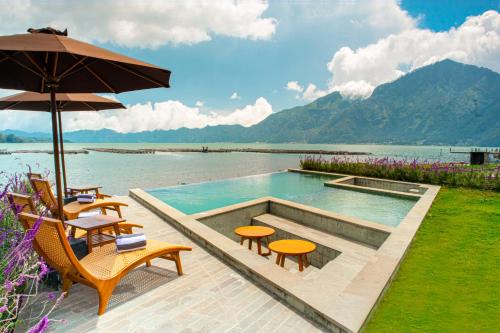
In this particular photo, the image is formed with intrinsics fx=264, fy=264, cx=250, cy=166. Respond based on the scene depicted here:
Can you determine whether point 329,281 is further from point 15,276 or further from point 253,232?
point 15,276

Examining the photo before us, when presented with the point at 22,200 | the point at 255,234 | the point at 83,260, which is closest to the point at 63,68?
the point at 22,200

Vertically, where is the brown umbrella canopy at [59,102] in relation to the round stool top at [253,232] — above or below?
above

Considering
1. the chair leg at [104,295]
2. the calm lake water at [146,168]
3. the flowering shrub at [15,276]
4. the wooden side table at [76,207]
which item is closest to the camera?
the flowering shrub at [15,276]

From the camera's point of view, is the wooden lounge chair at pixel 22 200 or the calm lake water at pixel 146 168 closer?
the wooden lounge chair at pixel 22 200

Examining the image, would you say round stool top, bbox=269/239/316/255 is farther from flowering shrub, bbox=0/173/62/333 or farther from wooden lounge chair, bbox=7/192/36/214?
wooden lounge chair, bbox=7/192/36/214

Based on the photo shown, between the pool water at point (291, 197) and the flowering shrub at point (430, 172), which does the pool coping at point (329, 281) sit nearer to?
the pool water at point (291, 197)

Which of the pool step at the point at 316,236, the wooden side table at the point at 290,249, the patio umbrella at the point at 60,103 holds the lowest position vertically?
the pool step at the point at 316,236

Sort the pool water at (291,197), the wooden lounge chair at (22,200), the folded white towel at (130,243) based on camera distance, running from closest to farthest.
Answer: the folded white towel at (130,243) → the wooden lounge chair at (22,200) → the pool water at (291,197)

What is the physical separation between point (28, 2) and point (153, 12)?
11.7 ft

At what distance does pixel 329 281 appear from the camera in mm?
3500

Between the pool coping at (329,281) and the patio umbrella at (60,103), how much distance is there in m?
3.83

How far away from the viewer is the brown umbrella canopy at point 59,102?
5.59 meters

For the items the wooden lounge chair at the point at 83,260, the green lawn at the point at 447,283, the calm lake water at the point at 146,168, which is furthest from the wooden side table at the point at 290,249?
Result: the calm lake water at the point at 146,168

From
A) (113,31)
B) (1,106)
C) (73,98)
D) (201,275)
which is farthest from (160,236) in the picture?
(113,31)
